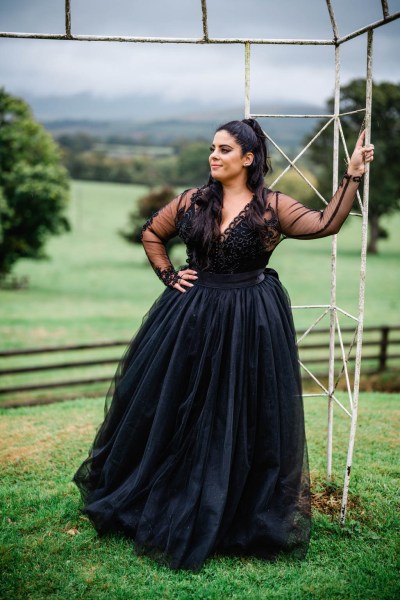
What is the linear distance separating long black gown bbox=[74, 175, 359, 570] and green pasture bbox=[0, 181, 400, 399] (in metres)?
7.67

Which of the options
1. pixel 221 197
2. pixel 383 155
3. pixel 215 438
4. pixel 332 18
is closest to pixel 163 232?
pixel 221 197

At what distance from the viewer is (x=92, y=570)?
331 cm

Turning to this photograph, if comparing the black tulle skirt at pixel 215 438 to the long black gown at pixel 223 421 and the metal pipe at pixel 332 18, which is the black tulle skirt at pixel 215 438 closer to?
the long black gown at pixel 223 421

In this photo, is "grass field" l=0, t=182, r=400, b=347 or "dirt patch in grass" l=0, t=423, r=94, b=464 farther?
"grass field" l=0, t=182, r=400, b=347

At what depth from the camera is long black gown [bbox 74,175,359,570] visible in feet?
11.3

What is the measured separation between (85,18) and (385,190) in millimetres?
32470

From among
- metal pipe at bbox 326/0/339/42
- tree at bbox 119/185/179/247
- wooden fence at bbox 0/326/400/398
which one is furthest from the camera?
tree at bbox 119/185/179/247

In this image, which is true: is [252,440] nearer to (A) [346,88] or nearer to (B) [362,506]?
(B) [362,506]

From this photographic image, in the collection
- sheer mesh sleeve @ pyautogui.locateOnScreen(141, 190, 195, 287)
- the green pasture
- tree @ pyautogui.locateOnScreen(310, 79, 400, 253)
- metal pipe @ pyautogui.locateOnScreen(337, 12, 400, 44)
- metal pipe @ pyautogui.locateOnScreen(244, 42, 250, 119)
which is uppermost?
tree @ pyautogui.locateOnScreen(310, 79, 400, 253)

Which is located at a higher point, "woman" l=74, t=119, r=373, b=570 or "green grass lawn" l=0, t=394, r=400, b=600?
"woman" l=74, t=119, r=373, b=570

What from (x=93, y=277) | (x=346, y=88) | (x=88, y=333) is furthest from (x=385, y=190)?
(x=88, y=333)

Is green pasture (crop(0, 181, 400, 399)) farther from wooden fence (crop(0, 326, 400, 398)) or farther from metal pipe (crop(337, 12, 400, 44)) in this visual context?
metal pipe (crop(337, 12, 400, 44))

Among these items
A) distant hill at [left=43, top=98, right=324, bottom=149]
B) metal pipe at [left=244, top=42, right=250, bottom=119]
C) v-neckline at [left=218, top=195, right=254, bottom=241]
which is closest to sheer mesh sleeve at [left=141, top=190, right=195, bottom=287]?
v-neckline at [left=218, top=195, right=254, bottom=241]

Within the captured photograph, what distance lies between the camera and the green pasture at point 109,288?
18.0 m
